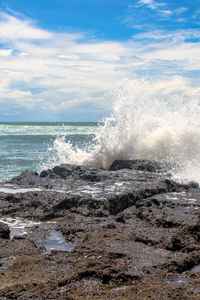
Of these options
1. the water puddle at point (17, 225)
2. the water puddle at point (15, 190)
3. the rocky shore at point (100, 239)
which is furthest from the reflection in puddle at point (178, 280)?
the water puddle at point (15, 190)

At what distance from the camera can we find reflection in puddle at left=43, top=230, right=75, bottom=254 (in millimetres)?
3539

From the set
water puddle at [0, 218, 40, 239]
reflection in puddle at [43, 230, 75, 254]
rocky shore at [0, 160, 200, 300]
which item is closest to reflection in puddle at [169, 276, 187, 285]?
rocky shore at [0, 160, 200, 300]

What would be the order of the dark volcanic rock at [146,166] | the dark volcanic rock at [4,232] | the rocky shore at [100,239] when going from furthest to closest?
the dark volcanic rock at [146,166] → the dark volcanic rock at [4,232] → the rocky shore at [100,239]

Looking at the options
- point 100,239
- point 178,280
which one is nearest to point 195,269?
point 178,280

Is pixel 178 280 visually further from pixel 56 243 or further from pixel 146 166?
pixel 146 166

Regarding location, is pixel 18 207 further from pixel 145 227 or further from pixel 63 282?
pixel 63 282

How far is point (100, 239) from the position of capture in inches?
137

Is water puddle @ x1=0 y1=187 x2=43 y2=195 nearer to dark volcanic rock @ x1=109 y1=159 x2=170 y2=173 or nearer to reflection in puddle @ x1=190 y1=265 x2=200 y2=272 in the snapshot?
reflection in puddle @ x1=190 y1=265 x2=200 y2=272

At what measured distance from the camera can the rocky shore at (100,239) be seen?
250cm

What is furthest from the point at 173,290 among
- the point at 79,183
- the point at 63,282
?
the point at 79,183

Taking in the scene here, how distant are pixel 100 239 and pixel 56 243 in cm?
51

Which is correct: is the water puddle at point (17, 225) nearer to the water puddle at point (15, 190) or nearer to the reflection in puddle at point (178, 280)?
the water puddle at point (15, 190)

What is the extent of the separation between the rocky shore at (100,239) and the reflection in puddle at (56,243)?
10mm

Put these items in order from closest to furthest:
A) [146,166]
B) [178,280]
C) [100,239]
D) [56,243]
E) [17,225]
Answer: [178,280] < [100,239] < [56,243] < [17,225] < [146,166]
